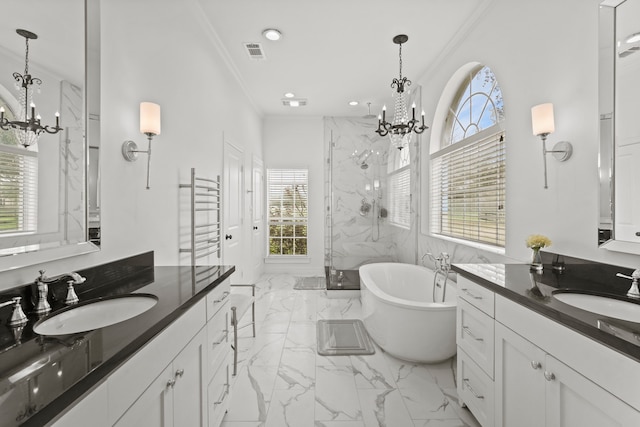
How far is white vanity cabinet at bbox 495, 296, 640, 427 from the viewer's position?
90 centimetres

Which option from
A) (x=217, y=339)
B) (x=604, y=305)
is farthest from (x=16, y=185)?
(x=604, y=305)

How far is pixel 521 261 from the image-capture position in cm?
218

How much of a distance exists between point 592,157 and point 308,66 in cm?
294

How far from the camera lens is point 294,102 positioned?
4.80 m

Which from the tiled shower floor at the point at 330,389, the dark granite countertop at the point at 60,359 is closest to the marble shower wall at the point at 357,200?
the tiled shower floor at the point at 330,389

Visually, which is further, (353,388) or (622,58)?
(353,388)

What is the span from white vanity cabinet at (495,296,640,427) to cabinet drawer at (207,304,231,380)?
1442 mm

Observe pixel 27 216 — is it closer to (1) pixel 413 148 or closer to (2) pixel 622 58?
(2) pixel 622 58

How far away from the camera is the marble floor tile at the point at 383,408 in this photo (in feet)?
6.04

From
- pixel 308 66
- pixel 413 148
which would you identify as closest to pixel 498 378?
pixel 413 148

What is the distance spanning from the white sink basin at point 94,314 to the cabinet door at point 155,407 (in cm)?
33

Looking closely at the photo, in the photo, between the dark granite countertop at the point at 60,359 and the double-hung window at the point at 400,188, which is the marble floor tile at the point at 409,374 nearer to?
the dark granite countertop at the point at 60,359

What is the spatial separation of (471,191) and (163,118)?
2788 mm

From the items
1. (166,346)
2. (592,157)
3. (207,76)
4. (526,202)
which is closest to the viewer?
(166,346)
